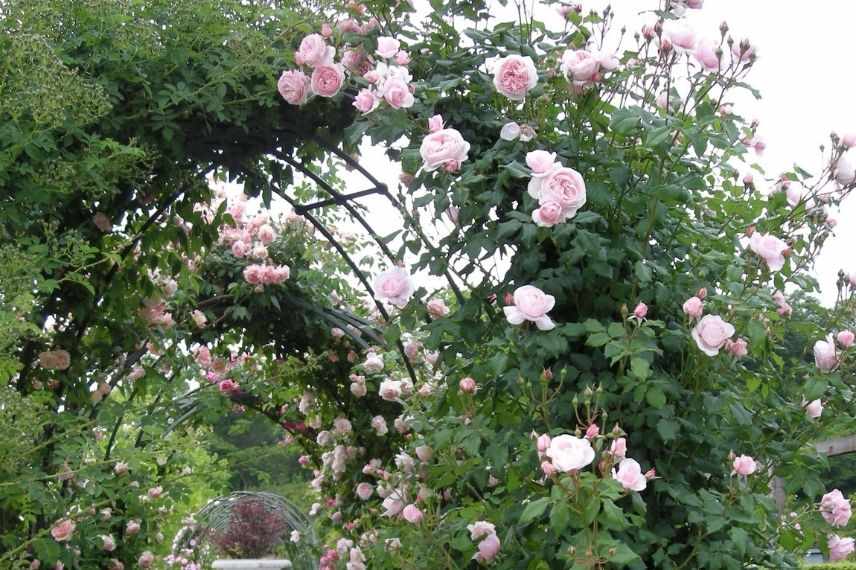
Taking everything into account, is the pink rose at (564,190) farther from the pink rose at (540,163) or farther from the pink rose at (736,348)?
the pink rose at (736,348)

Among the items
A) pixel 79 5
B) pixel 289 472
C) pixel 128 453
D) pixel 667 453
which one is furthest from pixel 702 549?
pixel 289 472

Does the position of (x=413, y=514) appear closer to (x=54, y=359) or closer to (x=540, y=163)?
(x=540, y=163)

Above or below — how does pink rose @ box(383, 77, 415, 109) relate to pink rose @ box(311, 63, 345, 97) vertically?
below

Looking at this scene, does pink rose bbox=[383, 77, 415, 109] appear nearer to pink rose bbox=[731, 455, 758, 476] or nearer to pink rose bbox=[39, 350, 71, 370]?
pink rose bbox=[731, 455, 758, 476]

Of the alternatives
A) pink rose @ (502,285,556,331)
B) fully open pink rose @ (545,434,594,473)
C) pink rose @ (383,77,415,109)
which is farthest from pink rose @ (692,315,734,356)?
pink rose @ (383,77,415,109)

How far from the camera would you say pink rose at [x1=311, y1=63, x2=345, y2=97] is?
8.76 ft

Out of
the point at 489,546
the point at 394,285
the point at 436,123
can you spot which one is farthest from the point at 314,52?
the point at 489,546

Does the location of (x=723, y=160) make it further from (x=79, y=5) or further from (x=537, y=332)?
(x=79, y=5)

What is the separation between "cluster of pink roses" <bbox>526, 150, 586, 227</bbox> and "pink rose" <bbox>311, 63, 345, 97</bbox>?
69 centimetres

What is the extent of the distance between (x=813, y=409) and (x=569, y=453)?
0.82 meters

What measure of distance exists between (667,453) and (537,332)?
409mm

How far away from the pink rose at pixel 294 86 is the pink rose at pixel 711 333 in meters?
1.19

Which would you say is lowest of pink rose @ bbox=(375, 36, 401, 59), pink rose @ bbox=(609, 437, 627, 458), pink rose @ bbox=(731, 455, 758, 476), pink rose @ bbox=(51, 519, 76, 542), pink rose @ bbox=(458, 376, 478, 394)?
pink rose @ bbox=(609, 437, 627, 458)

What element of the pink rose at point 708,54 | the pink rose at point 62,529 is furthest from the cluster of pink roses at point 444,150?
the pink rose at point 62,529
